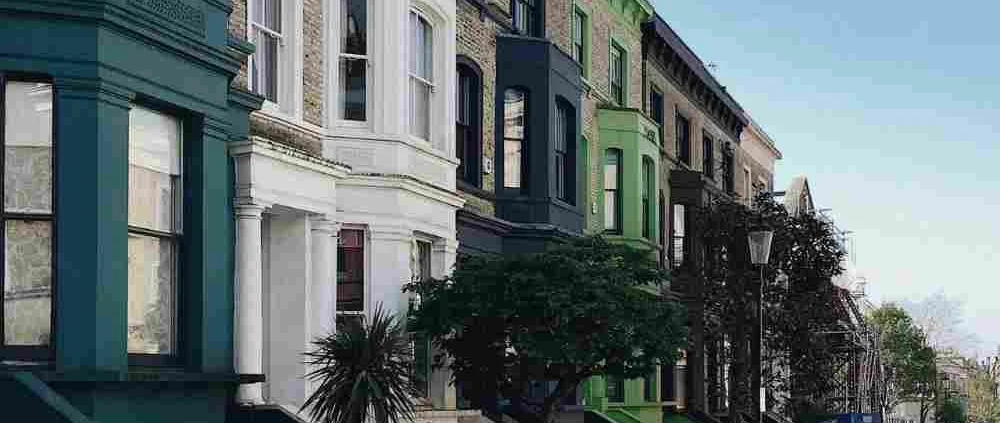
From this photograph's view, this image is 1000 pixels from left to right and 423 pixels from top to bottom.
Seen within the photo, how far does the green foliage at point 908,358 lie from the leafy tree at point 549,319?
59838 millimetres

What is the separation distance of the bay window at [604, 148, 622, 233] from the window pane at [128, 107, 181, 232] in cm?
1994

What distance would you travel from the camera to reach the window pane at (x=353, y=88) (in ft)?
71.7


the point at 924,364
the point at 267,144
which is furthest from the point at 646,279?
the point at 924,364

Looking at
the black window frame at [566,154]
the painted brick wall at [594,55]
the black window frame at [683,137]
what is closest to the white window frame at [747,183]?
the black window frame at [683,137]

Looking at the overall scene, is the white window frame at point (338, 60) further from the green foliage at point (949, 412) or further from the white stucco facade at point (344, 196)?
the green foliage at point (949, 412)

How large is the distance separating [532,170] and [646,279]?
5295mm

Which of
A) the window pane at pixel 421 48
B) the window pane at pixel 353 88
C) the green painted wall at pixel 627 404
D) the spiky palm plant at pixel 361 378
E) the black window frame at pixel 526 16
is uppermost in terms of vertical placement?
the black window frame at pixel 526 16

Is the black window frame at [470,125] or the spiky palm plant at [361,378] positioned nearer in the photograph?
the spiky palm plant at [361,378]

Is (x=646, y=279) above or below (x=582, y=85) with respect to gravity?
below

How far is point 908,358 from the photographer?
8719cm

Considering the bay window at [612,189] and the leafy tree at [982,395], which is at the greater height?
the bay window at [612,189]

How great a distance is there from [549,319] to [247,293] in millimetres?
5410

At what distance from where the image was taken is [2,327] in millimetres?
14297

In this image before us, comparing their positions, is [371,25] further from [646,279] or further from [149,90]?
[149,90]
